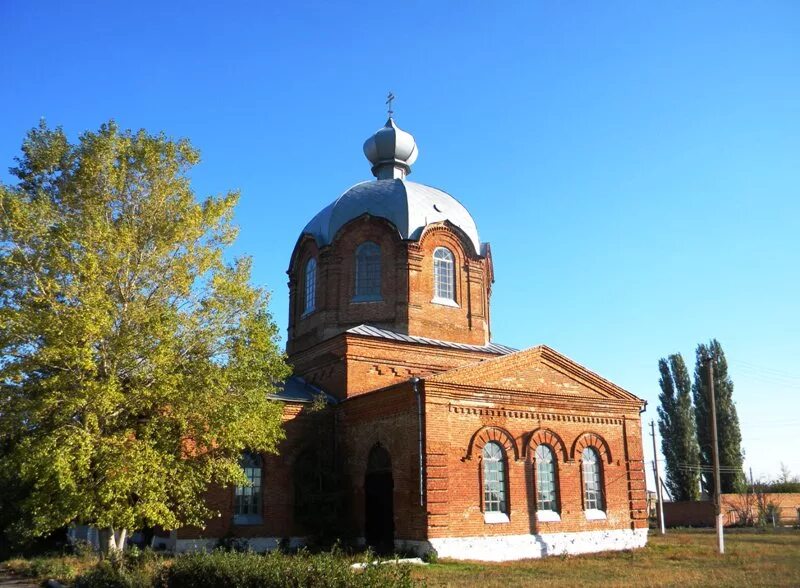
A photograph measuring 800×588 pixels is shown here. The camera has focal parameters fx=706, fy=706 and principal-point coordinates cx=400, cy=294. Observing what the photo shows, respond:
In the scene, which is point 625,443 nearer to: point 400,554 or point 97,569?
point 400,554

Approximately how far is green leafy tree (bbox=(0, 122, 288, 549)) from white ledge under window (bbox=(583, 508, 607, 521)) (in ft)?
28.8

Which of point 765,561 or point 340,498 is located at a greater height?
point 340,498

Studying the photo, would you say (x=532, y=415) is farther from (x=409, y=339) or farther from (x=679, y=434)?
(x=679, y=434)

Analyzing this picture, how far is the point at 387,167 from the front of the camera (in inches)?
999

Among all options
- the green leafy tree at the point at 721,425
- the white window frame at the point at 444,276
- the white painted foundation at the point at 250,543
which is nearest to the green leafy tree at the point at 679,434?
the green leafy tree at the point at 721,425

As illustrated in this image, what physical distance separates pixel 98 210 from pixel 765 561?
16.0 metres

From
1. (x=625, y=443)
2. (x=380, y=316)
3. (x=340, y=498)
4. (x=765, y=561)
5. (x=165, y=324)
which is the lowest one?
(x=765, y=561)

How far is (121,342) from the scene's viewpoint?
41.5 ft

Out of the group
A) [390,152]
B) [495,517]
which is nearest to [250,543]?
[495,517]

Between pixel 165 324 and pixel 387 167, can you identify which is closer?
pixel 165 324

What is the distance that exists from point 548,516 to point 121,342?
446 inches

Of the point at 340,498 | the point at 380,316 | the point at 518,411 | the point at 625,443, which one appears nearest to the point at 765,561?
the point at 625,443

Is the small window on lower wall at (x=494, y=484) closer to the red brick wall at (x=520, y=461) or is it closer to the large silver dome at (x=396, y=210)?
the red brick wall at (x=520, y=461)

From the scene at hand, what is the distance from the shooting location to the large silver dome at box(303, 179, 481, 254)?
22312mm
